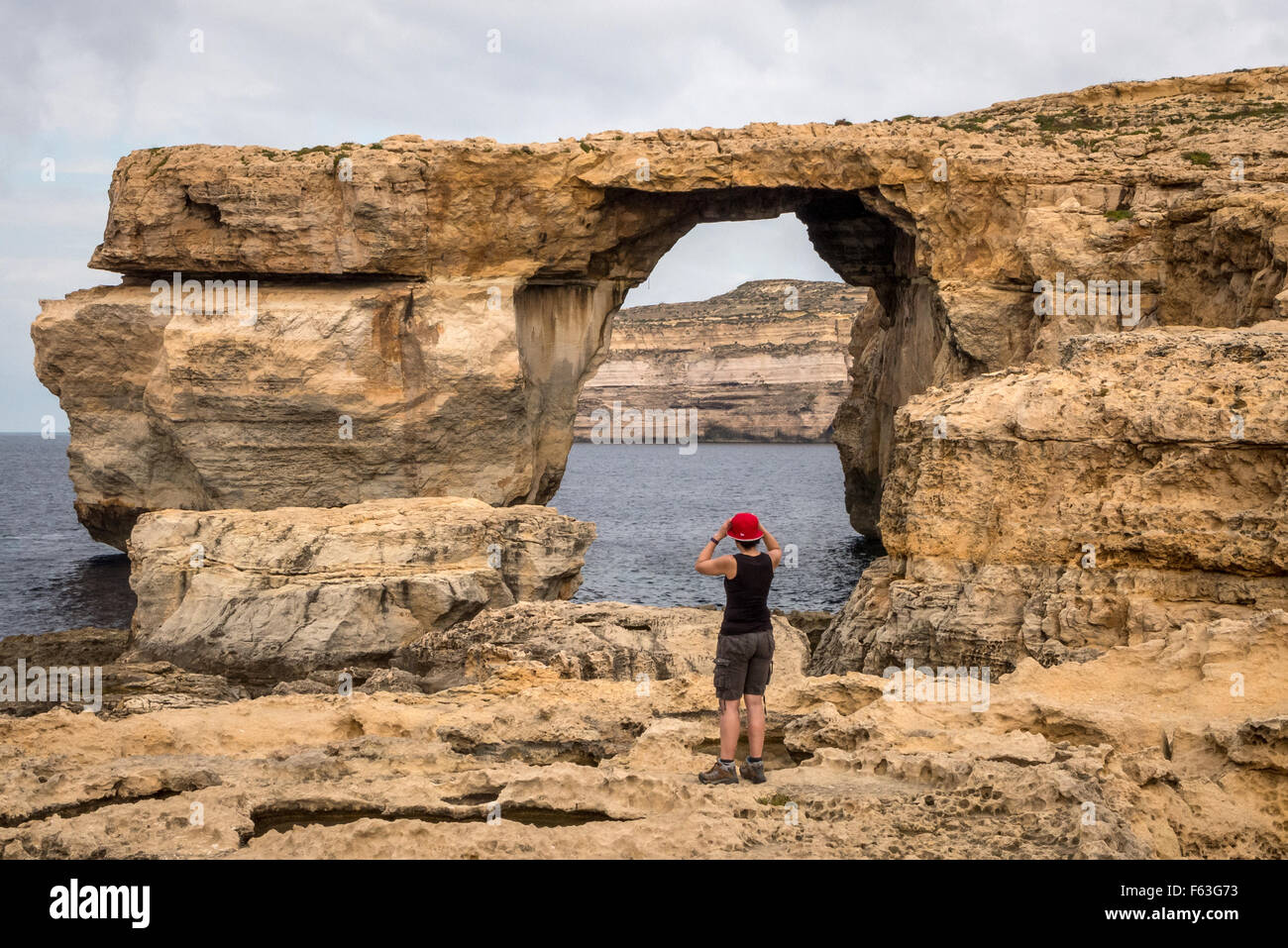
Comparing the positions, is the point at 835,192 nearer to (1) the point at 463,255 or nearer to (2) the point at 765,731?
(1) the point at 463,255

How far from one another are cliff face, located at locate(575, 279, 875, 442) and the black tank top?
81.0 meters

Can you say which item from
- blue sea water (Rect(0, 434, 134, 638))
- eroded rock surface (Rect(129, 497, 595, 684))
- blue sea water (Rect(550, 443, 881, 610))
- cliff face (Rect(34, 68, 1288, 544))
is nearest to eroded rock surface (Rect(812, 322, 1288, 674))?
eroded rock surface (Rect(129, 497, 595, 684))

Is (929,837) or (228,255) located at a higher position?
(228,255)

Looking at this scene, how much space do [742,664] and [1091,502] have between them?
613 cm

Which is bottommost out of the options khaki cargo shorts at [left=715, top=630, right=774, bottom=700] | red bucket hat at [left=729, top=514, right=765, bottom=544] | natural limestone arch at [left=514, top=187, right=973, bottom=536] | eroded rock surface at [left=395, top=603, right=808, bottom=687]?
eroded rock surface at [left=395, top=603, right=808, bottom=687]

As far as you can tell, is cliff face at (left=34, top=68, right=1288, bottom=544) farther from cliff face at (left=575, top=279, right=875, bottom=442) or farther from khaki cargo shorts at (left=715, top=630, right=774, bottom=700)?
cliff face at (left=575, top=279, right=875, bottom=442)

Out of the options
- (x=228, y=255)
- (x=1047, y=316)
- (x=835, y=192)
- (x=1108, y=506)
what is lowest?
(x=1108, y=506)

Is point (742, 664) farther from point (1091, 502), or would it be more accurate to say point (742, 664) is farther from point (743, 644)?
point (1091, 502)

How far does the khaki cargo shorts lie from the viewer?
25.0ft

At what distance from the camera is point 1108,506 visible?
39.0 ft

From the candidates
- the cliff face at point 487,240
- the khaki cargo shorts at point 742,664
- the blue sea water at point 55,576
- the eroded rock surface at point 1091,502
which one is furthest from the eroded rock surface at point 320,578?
the khaki cargo shorts at point 742,664
